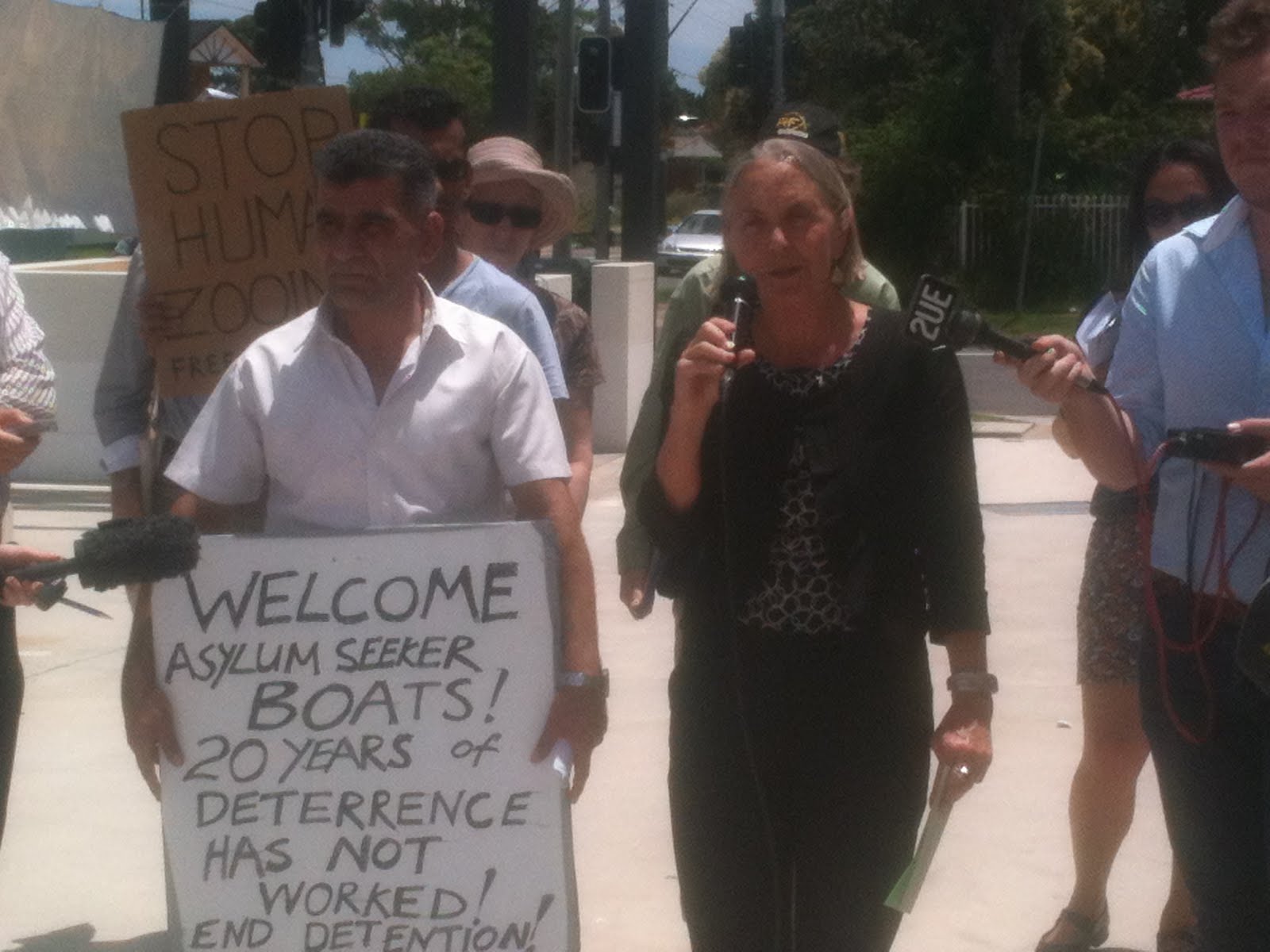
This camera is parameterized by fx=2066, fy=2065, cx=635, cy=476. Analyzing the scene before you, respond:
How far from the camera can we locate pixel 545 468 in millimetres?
3391

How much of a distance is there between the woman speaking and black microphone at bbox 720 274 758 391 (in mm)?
28

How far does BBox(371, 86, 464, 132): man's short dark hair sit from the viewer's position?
14.4 feet

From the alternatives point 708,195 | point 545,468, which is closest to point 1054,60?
point 708,195

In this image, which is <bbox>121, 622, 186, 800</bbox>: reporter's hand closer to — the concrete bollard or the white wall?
the white wall

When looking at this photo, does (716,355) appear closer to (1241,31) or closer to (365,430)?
(365,430)

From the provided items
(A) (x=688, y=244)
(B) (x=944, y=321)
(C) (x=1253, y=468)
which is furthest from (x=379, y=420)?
(A) (x=688, y=244)

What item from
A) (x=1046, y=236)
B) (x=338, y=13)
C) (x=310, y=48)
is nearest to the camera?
(x=310, y=48)

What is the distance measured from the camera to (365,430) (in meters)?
3.36

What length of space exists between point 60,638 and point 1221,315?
19.0ft

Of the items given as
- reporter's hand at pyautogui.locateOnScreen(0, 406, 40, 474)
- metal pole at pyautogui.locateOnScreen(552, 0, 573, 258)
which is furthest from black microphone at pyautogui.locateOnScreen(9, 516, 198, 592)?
metal pole at pyautogui.locateOnScreen(552, 0, 573, 258)

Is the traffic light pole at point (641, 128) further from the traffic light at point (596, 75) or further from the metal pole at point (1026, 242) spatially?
the metal pole at point (1026, 242)

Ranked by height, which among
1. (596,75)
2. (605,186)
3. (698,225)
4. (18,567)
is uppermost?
(596,75)

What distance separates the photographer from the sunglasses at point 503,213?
5.11m

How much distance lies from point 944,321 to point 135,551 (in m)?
1.24
